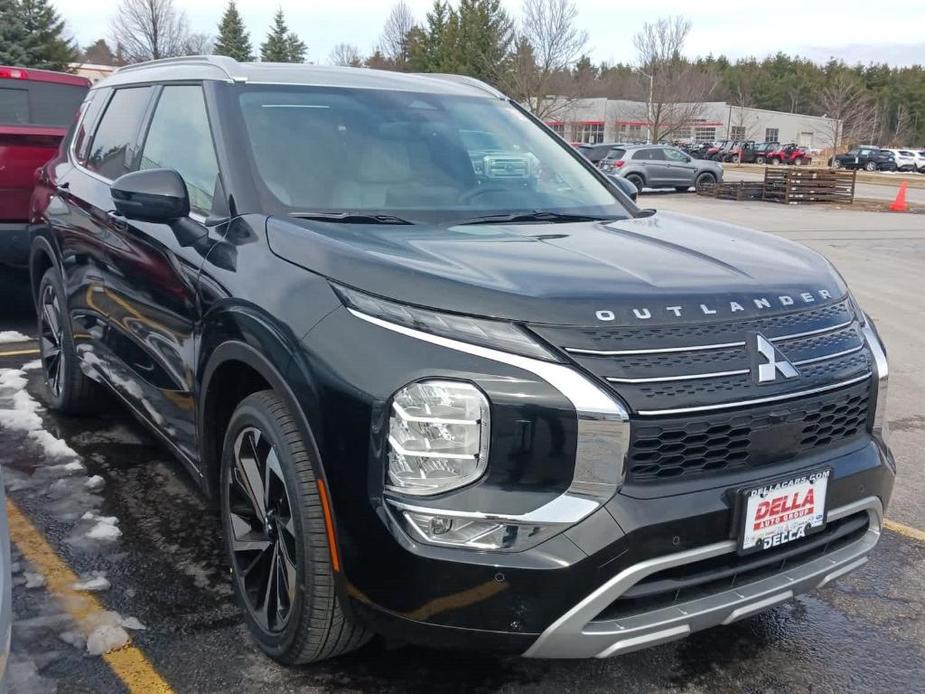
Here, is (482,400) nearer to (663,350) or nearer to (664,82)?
(663,350)

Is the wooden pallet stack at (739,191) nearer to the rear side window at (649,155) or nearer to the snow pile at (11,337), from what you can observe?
the rear side window at (649,155)

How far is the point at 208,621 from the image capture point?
309 centimetres

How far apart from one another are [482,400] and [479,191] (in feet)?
4.95

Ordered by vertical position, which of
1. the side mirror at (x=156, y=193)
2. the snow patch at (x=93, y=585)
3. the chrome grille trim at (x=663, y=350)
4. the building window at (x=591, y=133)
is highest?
the building window at (x=591, y=133)

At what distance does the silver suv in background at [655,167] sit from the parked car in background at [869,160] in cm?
3578

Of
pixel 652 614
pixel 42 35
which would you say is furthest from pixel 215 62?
pixel 42 35

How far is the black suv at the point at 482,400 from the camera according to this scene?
2234mm

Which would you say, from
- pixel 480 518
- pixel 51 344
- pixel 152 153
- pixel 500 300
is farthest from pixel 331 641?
pixel 51 344

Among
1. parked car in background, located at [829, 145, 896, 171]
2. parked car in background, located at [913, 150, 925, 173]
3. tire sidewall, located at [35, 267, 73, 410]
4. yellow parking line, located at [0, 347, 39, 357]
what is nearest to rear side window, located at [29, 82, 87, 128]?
yellow parking line, located at [0, 347, 39, 357]

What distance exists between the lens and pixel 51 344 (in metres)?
5.34

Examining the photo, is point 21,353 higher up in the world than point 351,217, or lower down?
lower down

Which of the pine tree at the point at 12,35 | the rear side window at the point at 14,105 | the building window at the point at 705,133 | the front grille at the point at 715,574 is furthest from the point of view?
the building window at the point at 705,133

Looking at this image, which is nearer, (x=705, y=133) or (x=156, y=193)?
(x=156, y=193)

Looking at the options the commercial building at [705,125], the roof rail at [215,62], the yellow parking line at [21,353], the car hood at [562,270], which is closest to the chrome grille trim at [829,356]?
the car hood at [562,270]
